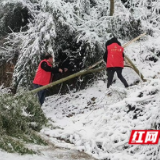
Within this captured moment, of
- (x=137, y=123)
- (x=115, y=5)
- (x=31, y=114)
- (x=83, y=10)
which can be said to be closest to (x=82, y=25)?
(x=83, y=10)

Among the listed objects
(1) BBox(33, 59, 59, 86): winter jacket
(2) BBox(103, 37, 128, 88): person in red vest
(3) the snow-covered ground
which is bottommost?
(3) the snow-covered ground

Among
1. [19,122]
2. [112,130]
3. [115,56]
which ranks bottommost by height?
[112,130]

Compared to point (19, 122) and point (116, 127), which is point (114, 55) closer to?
point (116, 127)

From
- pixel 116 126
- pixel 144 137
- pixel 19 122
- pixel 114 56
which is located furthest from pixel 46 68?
pixel 144 137

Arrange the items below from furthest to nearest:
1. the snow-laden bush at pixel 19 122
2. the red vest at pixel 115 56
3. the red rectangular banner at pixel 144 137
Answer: the red vest at pixel 115 56
the red rectangular banner at pixel 144 137
the snow-laden bush at pixel 19 122

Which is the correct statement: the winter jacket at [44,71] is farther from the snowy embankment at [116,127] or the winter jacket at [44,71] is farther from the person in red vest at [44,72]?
the snowy embankment at [116,127]

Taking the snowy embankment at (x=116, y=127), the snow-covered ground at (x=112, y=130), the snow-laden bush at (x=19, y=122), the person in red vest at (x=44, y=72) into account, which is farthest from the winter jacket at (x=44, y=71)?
the snow-laden bush at (x=19, y=122)

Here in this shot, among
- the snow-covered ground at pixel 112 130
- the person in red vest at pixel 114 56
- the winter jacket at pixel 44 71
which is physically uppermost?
the person in red vest at pixel 114 56

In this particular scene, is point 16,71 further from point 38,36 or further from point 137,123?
point 137,123

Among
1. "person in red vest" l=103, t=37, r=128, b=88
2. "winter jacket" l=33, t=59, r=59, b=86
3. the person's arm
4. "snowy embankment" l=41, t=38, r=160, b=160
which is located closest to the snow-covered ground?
"snowy embankment" l=41, t=38, r=160, b=160

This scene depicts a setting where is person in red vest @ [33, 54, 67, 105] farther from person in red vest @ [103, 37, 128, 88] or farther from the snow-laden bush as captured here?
the snow-laden bush

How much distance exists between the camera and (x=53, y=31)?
7.38 m

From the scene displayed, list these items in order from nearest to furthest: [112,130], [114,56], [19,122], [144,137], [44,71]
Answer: [144,137]
[19,122]
[112,130]
[114,56]
[44,71]

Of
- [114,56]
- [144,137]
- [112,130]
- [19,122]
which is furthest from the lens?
[114,56]
